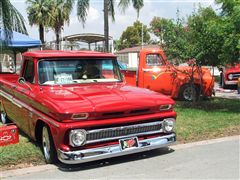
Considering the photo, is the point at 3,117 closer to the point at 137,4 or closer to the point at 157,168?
the point at 157,168

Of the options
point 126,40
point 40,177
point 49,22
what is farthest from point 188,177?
point 126,40

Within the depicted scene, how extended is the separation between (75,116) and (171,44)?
21.5 ft

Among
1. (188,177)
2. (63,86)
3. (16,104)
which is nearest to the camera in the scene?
(188,177)

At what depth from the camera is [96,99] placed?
5977mm

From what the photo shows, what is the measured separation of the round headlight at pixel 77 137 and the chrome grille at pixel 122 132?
98 millimetres

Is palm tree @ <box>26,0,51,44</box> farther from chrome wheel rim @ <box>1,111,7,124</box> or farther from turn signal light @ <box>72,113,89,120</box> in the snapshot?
turn signal light @ <box>72,113,89,120</box>

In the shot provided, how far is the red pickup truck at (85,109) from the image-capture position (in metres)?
5.68

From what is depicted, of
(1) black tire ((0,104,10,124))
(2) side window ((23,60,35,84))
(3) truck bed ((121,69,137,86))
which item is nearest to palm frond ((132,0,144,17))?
(3) truck bed ((121,69,137,86))

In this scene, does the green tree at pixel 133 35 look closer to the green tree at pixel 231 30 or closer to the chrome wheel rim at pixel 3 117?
the green tree at pixel 231 30

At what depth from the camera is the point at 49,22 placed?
42719mm

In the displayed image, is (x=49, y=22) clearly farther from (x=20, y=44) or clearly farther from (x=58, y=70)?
(x=58, y=70)

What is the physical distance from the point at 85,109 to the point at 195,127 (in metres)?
3.68

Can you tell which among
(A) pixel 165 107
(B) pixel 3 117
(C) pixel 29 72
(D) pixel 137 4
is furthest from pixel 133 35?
(A) pixel 165 107

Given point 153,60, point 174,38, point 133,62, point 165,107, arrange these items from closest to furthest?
point 165,107, point 174,38, point 153,60, point 133,62
